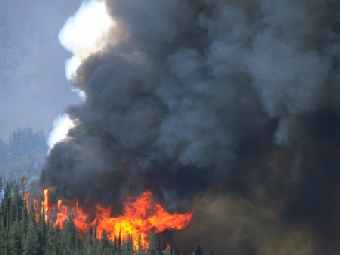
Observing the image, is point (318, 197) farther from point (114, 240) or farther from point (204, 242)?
point (114, 240)

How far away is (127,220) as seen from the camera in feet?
494

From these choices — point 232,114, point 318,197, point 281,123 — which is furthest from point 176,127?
point 318,197

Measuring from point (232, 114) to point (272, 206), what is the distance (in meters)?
20.3

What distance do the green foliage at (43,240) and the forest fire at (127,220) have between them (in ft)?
7.45

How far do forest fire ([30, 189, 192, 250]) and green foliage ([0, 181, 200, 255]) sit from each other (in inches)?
89.4

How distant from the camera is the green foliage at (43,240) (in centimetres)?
12825

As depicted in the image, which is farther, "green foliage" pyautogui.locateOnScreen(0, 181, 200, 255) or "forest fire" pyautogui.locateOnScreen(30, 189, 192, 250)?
"forest fire" pyautogui.locateOnScreen(30, 189, 192, 250)

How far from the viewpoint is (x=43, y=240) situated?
137 meters

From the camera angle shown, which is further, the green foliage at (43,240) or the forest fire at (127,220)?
the forest fire at (127,220)

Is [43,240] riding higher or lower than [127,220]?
lower

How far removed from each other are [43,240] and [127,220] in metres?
20.5

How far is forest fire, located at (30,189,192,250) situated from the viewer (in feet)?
489

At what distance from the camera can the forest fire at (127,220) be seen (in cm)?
14900

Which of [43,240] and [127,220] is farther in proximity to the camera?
[127,220]
